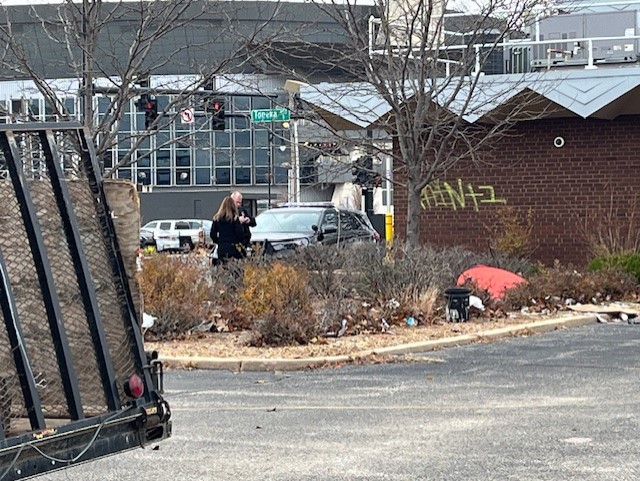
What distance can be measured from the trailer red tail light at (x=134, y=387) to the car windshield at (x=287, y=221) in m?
15.7

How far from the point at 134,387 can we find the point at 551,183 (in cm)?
1739

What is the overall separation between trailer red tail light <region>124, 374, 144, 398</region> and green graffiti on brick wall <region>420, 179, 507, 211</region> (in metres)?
17.3

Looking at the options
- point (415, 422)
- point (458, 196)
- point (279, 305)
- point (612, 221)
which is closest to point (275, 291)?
point (279, 305)

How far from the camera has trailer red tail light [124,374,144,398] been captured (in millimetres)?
4914

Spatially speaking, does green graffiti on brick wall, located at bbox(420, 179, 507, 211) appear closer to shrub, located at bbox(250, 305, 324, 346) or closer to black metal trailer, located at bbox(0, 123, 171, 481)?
shrub, located at bbox(250, 305, 324, 346)

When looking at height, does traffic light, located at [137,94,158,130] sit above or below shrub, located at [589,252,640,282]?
above

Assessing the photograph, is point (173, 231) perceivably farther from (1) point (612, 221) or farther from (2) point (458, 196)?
(1) point (612, 221)

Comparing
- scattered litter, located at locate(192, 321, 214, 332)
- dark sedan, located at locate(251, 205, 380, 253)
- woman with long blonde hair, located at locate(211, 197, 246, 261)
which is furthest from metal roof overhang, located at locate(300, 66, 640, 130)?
scattered litter, located at locate(192, 321, 214, 332)

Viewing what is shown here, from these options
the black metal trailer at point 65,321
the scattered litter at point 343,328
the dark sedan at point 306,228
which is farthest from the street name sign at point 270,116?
the black metal trailer at point 65,321

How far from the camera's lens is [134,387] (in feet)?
16.2

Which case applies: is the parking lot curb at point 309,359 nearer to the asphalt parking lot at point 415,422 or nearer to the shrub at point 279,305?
the asphalt parking lot at point 415,422

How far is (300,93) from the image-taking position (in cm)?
2062

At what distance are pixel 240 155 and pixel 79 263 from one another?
65351mm

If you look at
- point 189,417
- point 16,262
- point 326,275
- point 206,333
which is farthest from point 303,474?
point 326,275
